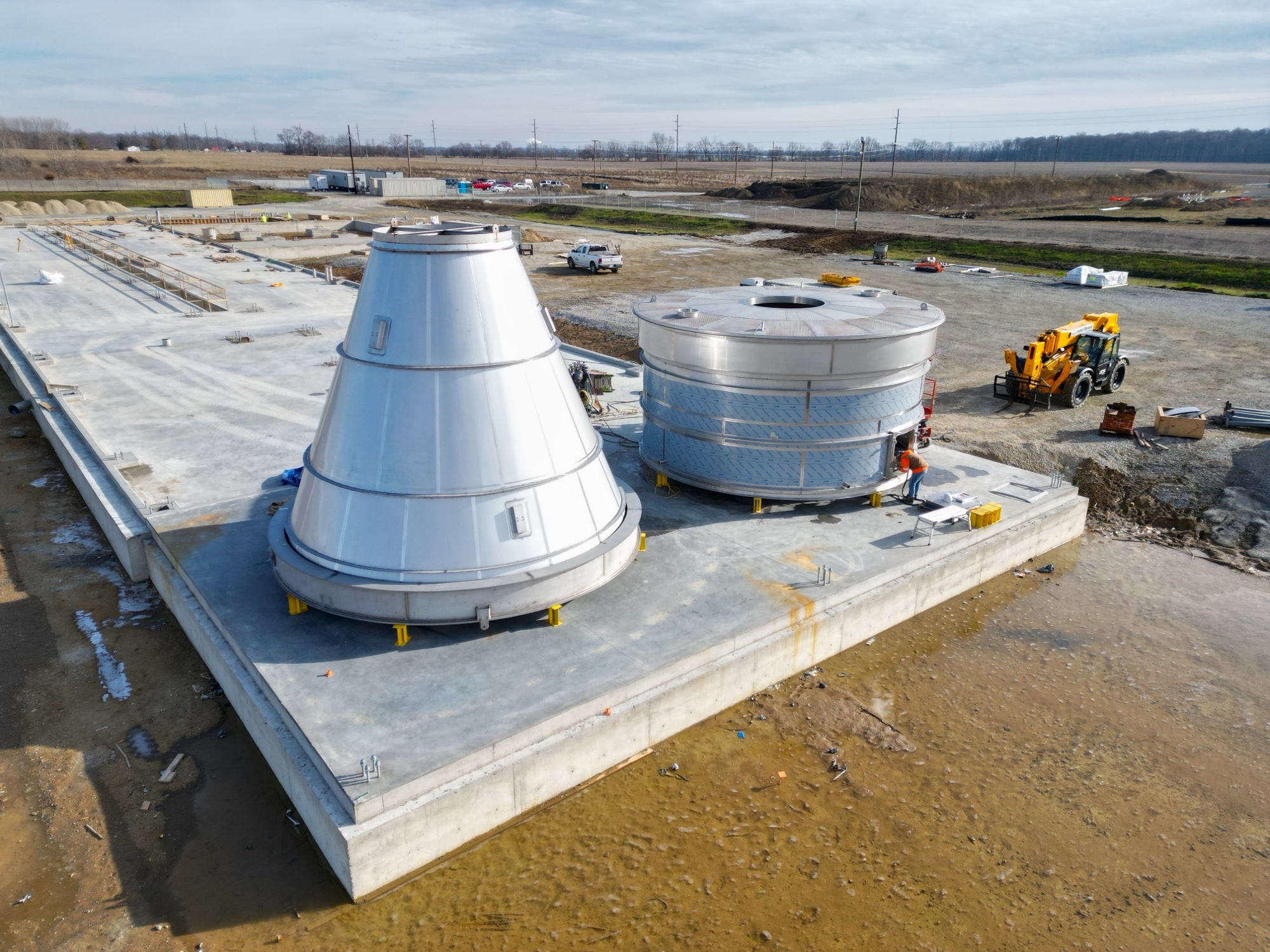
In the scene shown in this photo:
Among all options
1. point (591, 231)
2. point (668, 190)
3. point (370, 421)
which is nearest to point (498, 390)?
point (370, 421)

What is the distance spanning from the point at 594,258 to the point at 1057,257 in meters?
27.9

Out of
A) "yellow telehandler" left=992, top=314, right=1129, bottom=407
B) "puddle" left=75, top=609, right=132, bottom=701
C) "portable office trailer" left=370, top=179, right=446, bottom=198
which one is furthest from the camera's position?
"portable office trailer" left=370, top=179, right=446, bottom=198

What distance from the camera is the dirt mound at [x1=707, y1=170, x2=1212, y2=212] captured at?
86.3 m

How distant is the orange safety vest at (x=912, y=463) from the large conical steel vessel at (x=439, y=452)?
627 centimetres

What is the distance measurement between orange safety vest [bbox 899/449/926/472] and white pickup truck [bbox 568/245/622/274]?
30389 millimetres

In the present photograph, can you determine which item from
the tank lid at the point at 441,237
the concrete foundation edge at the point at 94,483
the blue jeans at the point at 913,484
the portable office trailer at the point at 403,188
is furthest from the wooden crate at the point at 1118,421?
the portable office trailer at the point at 403,188

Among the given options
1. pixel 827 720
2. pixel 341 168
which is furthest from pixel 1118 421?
pixel 341 168

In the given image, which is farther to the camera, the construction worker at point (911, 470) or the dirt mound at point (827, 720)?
the construction worker at point (911, 470)

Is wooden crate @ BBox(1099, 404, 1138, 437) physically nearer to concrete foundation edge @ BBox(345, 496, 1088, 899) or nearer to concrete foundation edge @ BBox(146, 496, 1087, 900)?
concrete foundation edge @ BBox(345, 496, 1088, 899)

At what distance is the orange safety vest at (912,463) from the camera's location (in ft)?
45.2

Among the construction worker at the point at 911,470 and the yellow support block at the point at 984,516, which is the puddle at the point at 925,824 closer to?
the yellow support block at the point at 984,516

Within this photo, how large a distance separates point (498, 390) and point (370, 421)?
1506mm

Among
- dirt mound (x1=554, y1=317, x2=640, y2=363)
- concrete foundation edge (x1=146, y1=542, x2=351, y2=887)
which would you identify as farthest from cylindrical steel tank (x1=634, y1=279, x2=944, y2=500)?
dirt mound (x1=554, y1=317, x2=640, y2=363)

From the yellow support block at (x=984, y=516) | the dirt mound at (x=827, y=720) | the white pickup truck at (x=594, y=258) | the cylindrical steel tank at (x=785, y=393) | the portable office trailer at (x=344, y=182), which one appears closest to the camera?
the dirt mound at (x=827, y=720)
